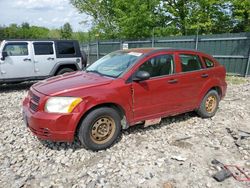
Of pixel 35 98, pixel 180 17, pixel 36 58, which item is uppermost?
pixel 180 17

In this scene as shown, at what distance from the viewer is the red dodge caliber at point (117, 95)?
3346mm

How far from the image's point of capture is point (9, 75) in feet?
26.2

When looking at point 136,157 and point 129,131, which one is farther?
point 129,131

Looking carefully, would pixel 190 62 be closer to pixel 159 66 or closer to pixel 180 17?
pixel 159 66

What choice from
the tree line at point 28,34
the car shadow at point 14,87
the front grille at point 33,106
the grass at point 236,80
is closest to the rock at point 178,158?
the front grille at point 33,106

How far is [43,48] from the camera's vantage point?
852cm

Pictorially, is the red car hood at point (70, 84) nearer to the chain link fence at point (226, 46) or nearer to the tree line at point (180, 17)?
the chain link fence at point (226, 46)

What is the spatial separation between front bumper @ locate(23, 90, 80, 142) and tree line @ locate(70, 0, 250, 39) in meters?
13.1

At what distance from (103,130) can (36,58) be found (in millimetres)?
5877

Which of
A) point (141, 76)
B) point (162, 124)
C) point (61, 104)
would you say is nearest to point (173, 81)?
point (141, 76)

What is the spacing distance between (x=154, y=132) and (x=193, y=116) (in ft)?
4.61

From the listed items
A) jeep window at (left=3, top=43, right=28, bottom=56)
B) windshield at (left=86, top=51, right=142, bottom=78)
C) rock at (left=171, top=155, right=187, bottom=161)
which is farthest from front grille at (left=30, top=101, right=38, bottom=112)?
jeep window at (left=3, top=43, right=28, bottom=56)

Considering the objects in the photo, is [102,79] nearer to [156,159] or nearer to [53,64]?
[156,159]

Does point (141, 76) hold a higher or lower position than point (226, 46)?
lower
